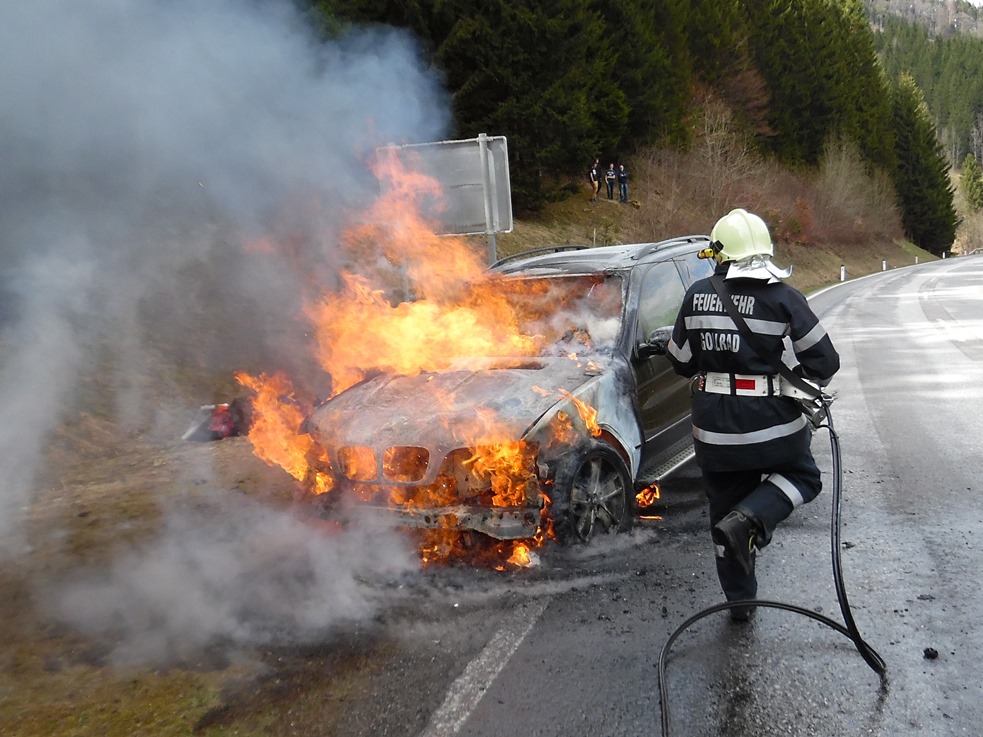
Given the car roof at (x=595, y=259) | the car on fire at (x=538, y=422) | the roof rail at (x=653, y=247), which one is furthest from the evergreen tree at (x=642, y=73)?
the car on fire at (x=538, y=422)

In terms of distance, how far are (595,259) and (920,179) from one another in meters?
71.4

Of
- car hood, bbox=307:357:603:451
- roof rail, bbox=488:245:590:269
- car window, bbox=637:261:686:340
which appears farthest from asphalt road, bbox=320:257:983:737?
roof rail, bbox=488:245:590:269

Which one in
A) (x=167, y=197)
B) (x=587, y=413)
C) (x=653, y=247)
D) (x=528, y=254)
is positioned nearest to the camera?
(x=587, y=413)

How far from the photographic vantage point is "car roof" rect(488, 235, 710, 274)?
5.54 meters

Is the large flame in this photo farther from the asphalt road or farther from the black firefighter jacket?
the black firefighter jacket

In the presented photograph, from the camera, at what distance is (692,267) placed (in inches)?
243

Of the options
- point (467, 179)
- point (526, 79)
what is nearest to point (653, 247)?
point (467, 179)

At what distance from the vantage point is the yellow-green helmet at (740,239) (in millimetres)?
3463

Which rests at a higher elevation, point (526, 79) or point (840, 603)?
point (526, 79)

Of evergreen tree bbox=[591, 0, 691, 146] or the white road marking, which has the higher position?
evergreen tree bbox=[591, 0, 691, 146]

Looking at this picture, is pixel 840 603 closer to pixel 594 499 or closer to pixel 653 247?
pixel 594 499

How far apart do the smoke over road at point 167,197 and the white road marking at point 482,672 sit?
857 mm

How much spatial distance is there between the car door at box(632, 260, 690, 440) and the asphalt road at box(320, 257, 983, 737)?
0.58 m

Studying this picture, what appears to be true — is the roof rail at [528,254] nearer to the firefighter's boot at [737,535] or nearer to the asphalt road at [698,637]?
the asphalt road at [698,637]
